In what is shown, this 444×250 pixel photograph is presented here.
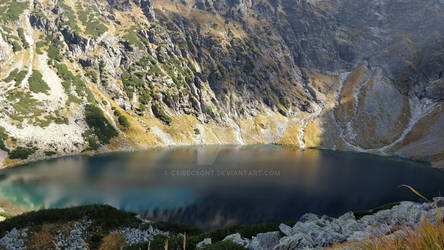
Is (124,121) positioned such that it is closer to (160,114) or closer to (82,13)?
(160,114)

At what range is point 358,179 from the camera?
55875mm

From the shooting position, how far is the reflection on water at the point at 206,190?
34625 mm

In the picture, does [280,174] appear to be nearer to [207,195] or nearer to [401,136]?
[207,195]

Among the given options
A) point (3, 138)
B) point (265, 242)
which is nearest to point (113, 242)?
point (265, 242)

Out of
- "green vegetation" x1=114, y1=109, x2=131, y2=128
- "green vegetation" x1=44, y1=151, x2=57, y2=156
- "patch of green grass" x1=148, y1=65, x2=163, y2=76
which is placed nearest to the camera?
"green vegetation" x1=44, y1=151, x2=57, y2=156

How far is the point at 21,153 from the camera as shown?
6738cm

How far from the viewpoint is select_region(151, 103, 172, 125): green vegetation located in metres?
129

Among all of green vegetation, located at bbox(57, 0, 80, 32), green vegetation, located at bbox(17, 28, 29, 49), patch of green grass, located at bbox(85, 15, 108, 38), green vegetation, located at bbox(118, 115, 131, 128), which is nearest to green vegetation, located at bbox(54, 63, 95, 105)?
green vegetation, located at bbox(118, 115, 131, 128)

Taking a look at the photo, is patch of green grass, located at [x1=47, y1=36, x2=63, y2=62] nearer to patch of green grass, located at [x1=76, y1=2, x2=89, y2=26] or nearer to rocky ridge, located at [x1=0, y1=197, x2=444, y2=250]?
patch of green grass, located at [x1=76, y1=2, x2=89, y2=26]

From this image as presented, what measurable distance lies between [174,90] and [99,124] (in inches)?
2244

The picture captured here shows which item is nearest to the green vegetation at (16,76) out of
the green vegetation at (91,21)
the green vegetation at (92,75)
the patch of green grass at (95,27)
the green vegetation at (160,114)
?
the green vegetation at (92,75)

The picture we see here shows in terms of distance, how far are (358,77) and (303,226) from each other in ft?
689

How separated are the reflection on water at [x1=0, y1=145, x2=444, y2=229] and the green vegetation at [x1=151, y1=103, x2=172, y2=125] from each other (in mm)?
A: 68228

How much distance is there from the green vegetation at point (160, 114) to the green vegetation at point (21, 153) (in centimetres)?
6393
